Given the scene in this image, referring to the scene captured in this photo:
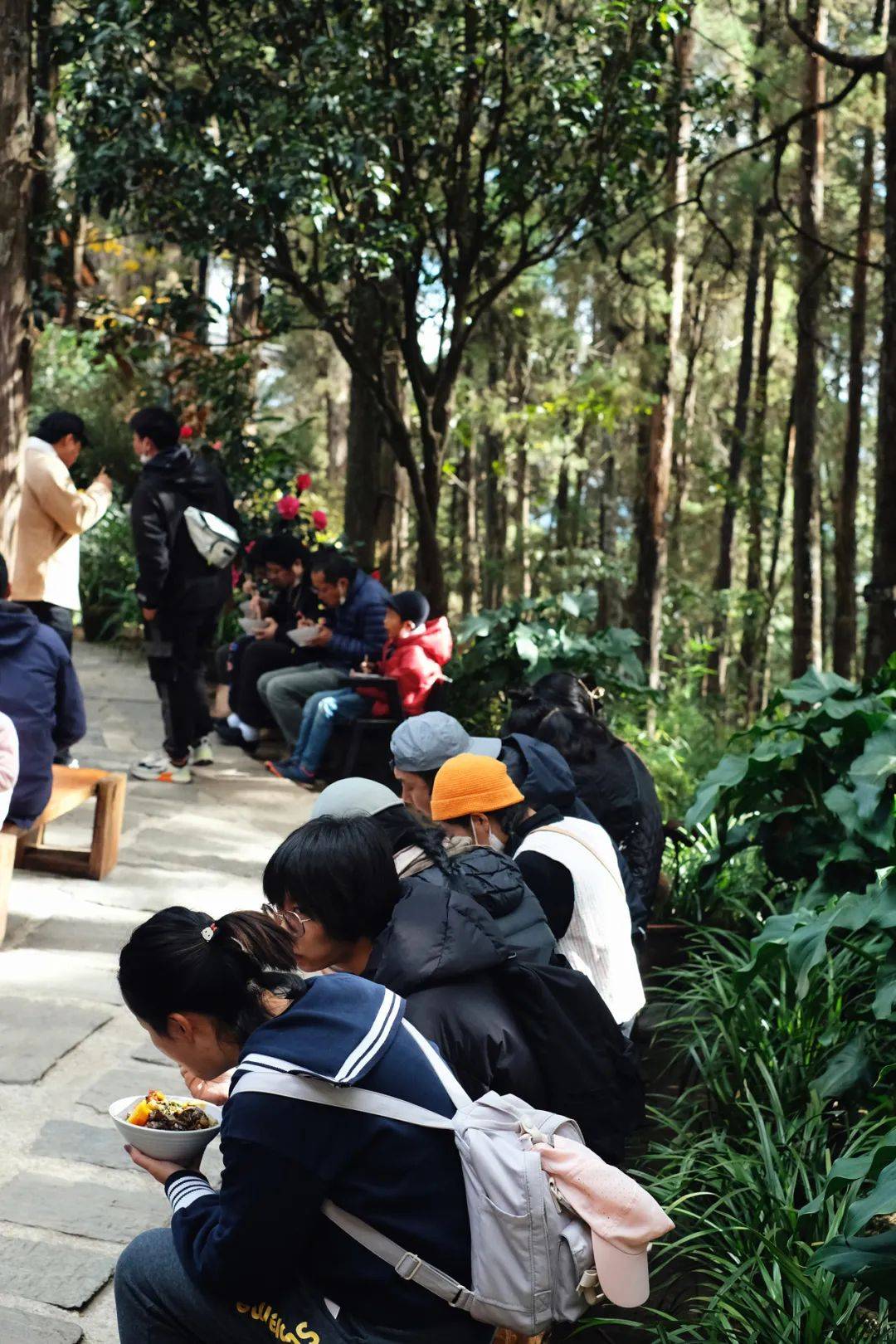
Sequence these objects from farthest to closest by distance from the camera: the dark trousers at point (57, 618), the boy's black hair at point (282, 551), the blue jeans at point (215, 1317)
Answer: the boy's black hair at point (282, 551) < the dark trousers at point (57, 618) < the blue jeans at point (215, 1317)

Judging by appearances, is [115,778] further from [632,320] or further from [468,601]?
[468,601]

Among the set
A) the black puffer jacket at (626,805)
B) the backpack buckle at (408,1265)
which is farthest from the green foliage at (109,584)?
the backpack buckle at (408,1265)

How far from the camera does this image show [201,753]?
866cm

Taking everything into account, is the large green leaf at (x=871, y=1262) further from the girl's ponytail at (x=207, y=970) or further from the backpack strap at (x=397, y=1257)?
the girl's ponytail at (x=207, y=970)

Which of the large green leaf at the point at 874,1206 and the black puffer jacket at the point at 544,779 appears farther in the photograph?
the black puffer jacket at the point at 544,779

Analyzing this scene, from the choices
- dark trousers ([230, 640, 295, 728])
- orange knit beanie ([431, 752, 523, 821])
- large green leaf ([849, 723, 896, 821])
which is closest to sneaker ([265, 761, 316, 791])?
dark trousers ([230, 640, 295, 728])

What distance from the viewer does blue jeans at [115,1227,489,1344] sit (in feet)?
7.39

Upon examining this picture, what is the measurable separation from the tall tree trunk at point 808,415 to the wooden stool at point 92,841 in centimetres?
1047

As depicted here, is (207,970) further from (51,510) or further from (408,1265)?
(51,510)

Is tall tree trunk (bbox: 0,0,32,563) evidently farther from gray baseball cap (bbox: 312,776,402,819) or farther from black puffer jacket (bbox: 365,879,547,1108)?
black puffer jacket (bbox: 365,879,547,1108)

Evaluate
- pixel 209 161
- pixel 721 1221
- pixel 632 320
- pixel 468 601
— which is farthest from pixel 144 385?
pixel 721 1221

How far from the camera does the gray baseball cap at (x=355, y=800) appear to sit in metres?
3.78

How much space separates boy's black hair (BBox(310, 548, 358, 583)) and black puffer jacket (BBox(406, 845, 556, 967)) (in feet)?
17.4

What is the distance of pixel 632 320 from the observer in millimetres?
18344
